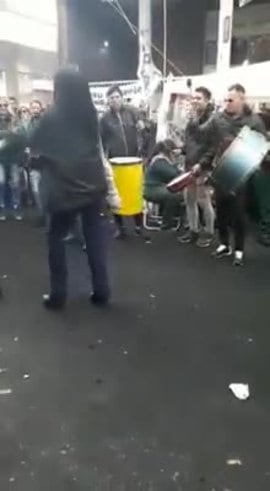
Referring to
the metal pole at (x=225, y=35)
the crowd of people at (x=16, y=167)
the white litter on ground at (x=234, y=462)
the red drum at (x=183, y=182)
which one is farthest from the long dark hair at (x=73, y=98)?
the metal pole at (x=225, y=35)

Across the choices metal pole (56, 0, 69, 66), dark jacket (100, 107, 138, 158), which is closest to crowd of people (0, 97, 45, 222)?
dark jacket (100, 107, 138, 158)

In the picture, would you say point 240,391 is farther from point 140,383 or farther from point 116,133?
point 116,133

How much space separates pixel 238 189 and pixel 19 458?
3.11 metres

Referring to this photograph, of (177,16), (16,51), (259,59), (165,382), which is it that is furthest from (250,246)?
(16,51)

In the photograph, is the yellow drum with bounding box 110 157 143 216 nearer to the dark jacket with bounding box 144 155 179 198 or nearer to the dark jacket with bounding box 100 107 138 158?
the dark jacket with bounding box 100 107 138 158

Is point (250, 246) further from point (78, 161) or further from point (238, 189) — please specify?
point (78, 161)

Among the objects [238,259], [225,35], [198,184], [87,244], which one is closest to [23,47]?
[225,35]

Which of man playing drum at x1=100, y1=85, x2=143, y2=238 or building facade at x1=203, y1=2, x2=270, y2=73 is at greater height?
building facade at x1=203, y1=2, x2=270, y2=73

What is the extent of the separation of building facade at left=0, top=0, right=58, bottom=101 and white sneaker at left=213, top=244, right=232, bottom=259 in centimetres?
1356

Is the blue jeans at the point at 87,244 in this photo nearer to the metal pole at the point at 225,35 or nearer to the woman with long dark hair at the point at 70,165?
the woman with long dark hair at the point at 70,165

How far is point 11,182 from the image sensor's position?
7480mm

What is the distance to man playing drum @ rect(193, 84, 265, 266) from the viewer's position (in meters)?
5.02

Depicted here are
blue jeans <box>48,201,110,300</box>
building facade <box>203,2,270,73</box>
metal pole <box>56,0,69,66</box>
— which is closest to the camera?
blue jeans <box>48,201,110,300</box>

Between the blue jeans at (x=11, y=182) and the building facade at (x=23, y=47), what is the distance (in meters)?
10.8
